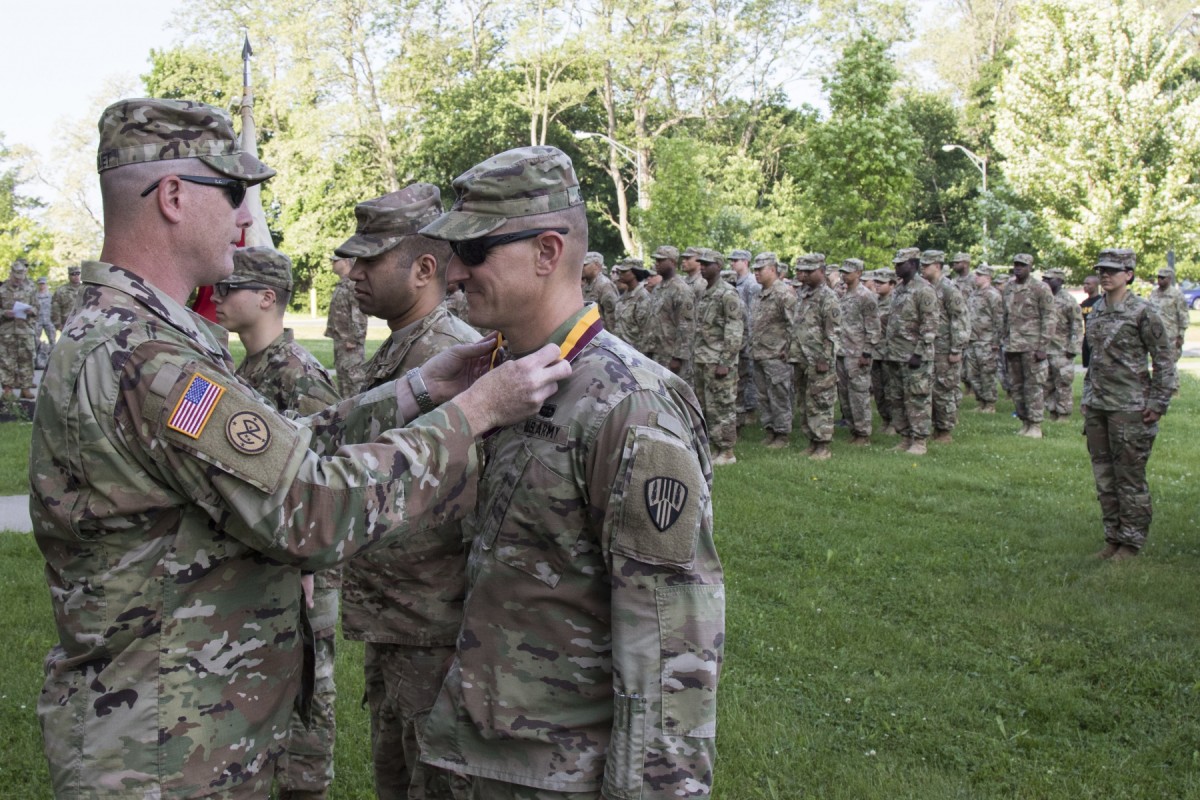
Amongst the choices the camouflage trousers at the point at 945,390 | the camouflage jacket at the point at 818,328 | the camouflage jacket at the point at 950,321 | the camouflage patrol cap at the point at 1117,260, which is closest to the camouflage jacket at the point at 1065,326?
the camouflage jacket at the point at 950,321

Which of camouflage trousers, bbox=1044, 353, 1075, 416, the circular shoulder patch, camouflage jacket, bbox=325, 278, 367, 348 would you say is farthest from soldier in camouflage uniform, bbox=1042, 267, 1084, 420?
the circular shoulder patch

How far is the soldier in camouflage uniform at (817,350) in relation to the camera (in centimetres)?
1316

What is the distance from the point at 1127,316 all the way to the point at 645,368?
277 inches

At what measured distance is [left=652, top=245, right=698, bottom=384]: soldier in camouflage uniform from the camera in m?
14.6

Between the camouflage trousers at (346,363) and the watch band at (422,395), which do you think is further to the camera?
the camouflage trousers at (346,363)

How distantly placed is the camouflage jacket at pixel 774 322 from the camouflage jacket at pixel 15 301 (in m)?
13.0

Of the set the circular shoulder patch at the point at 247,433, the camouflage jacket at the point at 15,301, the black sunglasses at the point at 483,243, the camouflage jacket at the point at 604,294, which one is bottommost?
the camouflage jacket at the point at 15,301

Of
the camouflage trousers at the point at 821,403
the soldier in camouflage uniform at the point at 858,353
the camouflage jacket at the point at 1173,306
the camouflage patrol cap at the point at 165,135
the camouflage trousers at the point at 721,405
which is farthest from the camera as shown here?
the camouflage jacket at the point at 1173,306

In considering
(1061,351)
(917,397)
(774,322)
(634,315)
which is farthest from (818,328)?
(1061,351)

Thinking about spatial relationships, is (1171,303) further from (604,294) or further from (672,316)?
(604,294)

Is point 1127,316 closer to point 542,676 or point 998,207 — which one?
point 542,676

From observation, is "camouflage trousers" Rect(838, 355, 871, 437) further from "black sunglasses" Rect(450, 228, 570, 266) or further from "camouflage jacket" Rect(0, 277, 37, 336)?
"camouflage jacket" Rect(0, 277, 37, 336)

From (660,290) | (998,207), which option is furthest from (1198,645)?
(998,207)

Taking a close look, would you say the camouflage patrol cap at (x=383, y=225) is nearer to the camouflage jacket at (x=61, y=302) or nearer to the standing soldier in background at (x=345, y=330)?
the standing soldier in background at (x=345, y=330)
